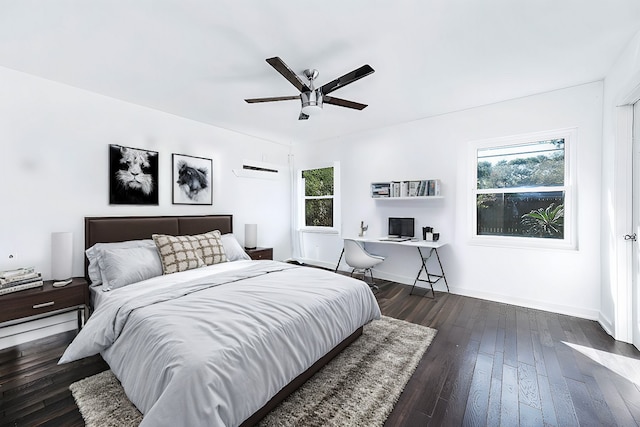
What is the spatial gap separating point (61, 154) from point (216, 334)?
2.83 meters

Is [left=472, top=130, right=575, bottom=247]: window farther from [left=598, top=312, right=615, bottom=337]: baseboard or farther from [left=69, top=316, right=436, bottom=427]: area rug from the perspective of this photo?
[left=69, top=316, right=436, bottom=427]: area rug

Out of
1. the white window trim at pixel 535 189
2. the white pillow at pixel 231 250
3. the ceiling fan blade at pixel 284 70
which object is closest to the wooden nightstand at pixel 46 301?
the white pillow at pixel 231 250

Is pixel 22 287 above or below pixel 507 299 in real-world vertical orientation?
above

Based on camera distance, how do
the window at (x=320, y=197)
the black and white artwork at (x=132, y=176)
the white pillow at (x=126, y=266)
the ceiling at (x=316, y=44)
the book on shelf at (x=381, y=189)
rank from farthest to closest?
the window at (x=320, y=197)
the book on shelf at (x=381, y=189)
the black and white artwork at (x=132, y=176)
the white pillow at (x=126, y=266)
the ceiling at (x=316, y=44)

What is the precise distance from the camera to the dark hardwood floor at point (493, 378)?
1.64 meters

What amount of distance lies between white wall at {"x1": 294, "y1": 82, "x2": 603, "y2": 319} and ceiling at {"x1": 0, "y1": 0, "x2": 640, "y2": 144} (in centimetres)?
38

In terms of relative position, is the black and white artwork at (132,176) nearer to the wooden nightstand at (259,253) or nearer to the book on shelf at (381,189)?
the wooden nightstand at (259,253)

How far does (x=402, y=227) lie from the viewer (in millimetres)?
4309

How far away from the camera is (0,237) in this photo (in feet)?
8.31

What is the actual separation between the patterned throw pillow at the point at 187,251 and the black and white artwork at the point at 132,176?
686 mm

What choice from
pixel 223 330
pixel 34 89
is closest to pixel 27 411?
pixel 223 330

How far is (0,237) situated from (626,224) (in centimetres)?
573

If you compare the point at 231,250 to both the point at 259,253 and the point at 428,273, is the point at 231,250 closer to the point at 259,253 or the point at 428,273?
the point at 259,253

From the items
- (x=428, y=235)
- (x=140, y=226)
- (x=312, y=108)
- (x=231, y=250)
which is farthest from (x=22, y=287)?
(x=428, y=235)
